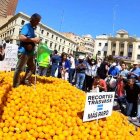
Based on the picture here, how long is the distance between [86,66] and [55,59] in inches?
84.6

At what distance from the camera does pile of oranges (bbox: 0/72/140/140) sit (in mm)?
4199

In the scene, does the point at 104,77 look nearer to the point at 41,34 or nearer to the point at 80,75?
the point at 80,75

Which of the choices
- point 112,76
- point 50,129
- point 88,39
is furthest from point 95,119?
point 88,39

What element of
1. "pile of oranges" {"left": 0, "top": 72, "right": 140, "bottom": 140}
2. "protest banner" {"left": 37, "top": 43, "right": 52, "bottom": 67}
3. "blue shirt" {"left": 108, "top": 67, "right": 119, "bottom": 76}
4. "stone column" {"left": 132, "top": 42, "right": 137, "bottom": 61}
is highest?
"stone column" {"left": 132, "top": 42, "right": 137, "bottom": 61}

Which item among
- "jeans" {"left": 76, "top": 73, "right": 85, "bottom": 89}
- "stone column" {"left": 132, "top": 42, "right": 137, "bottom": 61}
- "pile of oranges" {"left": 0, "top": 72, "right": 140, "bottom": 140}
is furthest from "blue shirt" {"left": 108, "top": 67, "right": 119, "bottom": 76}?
"stone column" {"left": 132, "top": 42, "right": 137, "bottom": 61}

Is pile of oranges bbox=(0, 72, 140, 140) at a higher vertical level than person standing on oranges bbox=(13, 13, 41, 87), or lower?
lower

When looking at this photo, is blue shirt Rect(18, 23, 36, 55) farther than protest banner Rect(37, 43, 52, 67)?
No

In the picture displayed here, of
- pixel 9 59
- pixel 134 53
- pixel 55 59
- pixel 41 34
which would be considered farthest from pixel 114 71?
pixel 134 53

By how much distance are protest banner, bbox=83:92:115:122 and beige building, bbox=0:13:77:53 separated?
64015mm

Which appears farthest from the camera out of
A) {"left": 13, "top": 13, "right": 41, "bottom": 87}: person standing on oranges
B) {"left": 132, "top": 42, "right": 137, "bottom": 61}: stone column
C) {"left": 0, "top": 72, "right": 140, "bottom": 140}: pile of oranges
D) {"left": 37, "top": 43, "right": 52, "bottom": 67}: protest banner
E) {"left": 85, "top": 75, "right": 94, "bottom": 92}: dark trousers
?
{"left": 132, "top": 42, "right": 137, "bottom": 61}: stone column

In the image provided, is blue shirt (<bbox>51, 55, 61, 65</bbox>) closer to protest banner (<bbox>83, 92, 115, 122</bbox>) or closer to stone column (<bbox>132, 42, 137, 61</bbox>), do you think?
protest banner (<bbox>83, 92, 115, 122</bbox>)

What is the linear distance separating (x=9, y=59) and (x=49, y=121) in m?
6.27

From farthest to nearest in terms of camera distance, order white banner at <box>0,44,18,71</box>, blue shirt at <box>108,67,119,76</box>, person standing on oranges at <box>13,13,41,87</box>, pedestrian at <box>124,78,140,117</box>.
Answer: blue shirt at <box>108,67,119,76</box> → white banner at <box>0,44,18,71</box> → pedestrian at <box>124,78,140,117</box> → person standing on oranges at <box>13,13,41,87</box>

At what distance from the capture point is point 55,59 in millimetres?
13352
